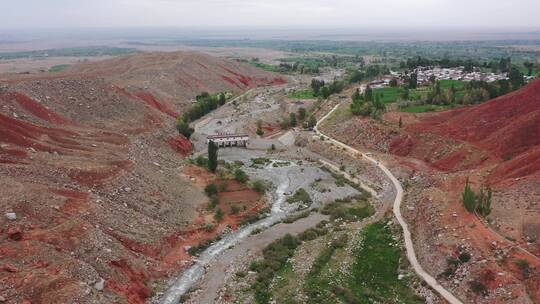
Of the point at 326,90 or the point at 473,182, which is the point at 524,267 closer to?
the point at 473,182

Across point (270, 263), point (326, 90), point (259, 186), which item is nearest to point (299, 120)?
point (326, 90)

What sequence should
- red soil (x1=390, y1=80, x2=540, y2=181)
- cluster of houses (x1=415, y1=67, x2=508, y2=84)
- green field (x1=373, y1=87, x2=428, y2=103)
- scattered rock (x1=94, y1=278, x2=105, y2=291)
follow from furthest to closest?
cluster of houses (x1=415, y1=67, x2=508, y2=84) → green field (x1=373, y1=87, x2=428, y2=103) → red soil (x1=390, y1=80, x2=540, y2=181) → scattered rock (x1=94, y1=278, x2=105, y2=291)

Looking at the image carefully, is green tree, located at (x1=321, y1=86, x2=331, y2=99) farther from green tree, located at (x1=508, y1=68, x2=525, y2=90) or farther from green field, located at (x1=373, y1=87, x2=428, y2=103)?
green tree, located at (x1=508, y1=68, x2=525, y2=90)

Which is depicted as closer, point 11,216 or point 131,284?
point 131,284

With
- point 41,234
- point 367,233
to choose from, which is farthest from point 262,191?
point 41,234

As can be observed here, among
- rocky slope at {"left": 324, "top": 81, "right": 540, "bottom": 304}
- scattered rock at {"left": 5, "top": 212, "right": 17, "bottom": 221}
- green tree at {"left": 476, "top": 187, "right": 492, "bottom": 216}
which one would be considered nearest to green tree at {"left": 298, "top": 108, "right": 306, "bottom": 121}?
rocky slope at {"left": 324, "top": 81, "right": 540, "bottom": 304}

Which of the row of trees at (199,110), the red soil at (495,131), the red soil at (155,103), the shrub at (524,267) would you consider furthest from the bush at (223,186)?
the red soil at (155,103)
